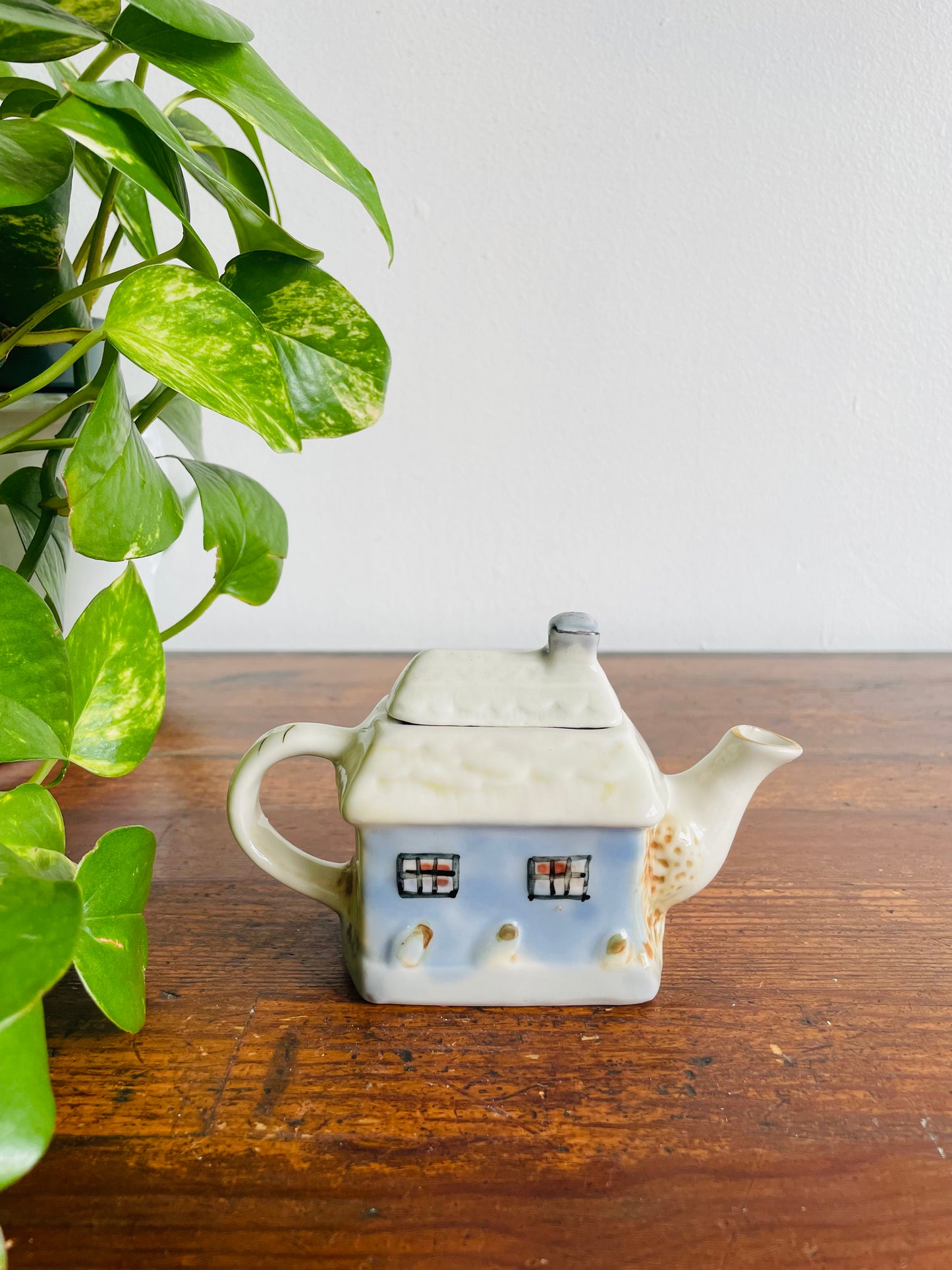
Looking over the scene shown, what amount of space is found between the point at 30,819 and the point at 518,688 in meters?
0.20

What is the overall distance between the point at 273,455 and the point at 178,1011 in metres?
0.66

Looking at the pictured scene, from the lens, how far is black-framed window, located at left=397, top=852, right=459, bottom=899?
398 mm

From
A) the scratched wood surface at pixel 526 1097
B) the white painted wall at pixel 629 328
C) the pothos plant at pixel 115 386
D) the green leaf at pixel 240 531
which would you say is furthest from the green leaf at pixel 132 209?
the white painted wall at pixel 629 328

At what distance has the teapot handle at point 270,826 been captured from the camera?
1.39 feet

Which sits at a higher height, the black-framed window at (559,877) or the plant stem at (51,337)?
the plant stem at (51,337)

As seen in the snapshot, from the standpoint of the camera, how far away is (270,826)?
43 cm

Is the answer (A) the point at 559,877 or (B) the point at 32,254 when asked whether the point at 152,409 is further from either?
(A) the point at 559,877

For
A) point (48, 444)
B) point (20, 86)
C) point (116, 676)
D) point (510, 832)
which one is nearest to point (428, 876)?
point (510, 832)

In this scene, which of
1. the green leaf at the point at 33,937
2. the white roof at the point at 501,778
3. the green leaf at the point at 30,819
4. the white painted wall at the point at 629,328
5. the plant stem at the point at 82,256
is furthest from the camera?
the white painted wall at the point at 629,328

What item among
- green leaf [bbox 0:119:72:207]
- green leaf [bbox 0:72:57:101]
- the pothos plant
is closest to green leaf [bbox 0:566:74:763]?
the pothos plant

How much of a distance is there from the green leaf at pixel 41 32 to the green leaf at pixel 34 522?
0.18 meters

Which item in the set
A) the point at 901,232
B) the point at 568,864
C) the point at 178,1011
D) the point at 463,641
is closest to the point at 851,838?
the point at 568,864

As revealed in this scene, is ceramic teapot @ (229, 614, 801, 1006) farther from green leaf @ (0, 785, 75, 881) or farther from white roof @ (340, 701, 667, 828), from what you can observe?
green leaf @ (0, 785, 75, 881)

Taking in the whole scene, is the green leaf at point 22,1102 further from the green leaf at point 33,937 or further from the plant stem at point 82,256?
the plant stem at point 82,256
